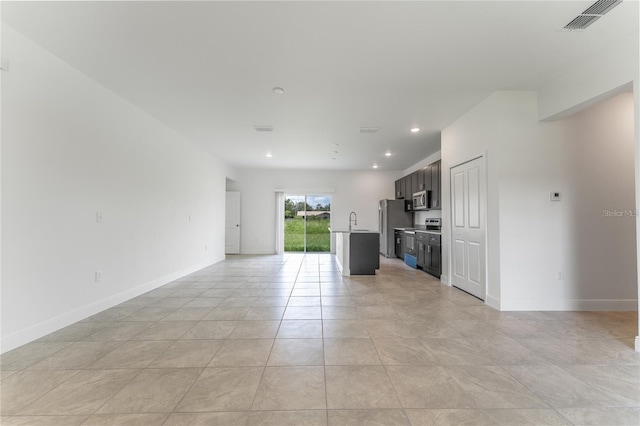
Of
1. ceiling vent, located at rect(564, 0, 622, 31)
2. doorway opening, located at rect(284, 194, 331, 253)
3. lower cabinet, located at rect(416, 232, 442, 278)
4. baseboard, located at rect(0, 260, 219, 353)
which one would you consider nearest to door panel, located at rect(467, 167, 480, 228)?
lower cabinet, located at rect(416, 232, 442, 278)

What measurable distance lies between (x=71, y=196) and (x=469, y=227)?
511cm

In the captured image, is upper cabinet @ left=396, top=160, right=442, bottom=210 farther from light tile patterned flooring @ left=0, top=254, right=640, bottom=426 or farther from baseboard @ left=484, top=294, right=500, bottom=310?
light tile patterned flooring @ left=0, top=254, right=640, bottom=426

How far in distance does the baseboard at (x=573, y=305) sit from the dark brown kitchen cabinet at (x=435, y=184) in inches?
103

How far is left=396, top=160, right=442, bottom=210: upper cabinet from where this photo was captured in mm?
5789

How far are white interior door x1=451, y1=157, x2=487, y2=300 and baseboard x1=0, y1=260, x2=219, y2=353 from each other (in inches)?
194

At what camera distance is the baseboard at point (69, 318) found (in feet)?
7.79

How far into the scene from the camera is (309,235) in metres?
9.31

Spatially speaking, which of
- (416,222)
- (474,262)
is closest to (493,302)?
(474,262)

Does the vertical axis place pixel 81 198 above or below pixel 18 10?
below

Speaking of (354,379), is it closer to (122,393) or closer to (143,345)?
(122,393)

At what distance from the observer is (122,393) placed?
1780 mm

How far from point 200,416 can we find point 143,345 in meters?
1.28

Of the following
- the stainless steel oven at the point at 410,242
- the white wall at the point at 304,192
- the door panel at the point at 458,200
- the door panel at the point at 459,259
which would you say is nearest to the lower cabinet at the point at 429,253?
the stainless steel oven at the point at 410,242

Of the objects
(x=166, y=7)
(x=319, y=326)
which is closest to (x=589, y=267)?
(x=319, y=326)
